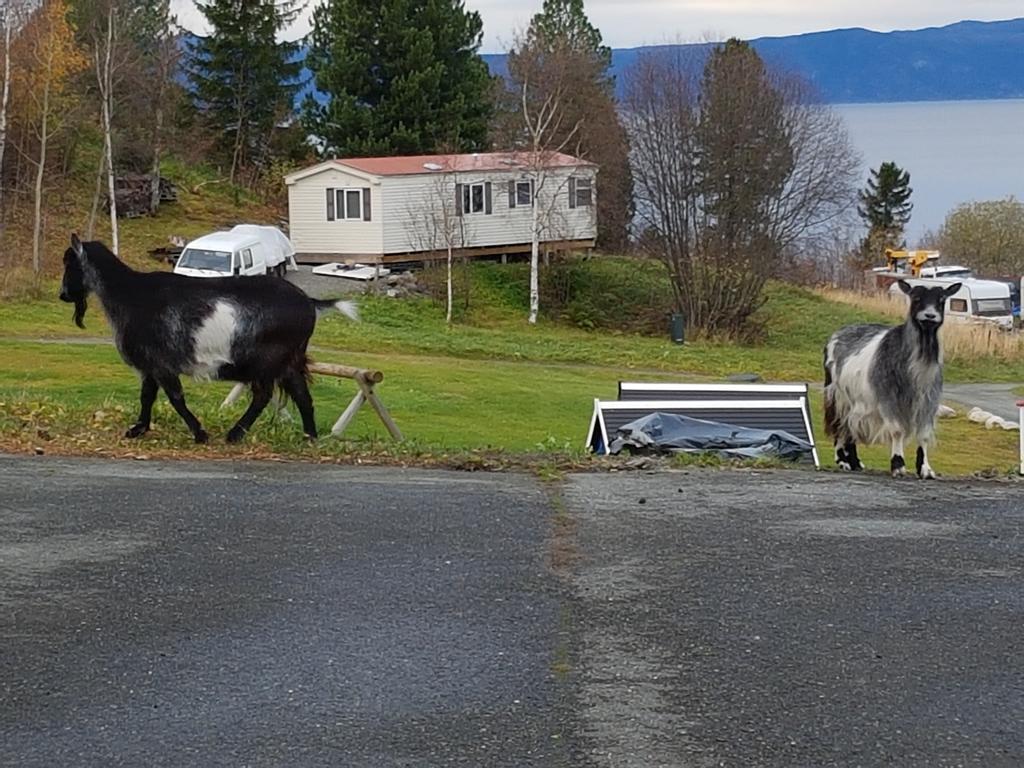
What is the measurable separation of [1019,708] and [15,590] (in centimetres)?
443

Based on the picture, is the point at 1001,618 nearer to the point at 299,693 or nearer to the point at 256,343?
the point at 299,693

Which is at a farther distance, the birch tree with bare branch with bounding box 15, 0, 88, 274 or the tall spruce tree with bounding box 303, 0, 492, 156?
the tall spruce tree with bounding box 303, 0, 492, 156

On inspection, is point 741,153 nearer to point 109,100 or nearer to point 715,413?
point 109,100

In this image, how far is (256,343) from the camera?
37.4 feet

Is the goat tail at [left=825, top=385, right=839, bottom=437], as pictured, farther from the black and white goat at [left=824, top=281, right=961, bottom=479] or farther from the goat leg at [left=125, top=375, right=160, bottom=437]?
the goat leg at [left=125, top=375, right=160, bottom=437]

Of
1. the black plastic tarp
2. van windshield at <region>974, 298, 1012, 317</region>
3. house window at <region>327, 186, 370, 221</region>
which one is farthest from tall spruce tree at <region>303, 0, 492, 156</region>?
the black plastic tarp

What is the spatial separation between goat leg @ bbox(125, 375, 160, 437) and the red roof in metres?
38.5

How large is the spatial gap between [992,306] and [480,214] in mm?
22214

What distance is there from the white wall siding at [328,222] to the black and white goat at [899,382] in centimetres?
3801

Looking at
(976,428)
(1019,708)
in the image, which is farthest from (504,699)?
(976,428)

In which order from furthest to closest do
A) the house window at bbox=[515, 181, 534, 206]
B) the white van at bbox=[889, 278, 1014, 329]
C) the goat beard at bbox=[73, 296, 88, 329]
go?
the white van at bbox=[889, 278, 1014, 329] < the house window at bbox=[515, 181, 534, 206] < the goat beard at bbox=[73, 296, 88, 329]

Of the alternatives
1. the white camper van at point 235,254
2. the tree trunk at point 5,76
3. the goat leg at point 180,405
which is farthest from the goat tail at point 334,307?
the tree trunk at point 5,76

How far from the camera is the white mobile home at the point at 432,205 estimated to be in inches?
1962

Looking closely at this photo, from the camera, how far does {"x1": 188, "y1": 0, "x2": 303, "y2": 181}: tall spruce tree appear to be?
203 ft
